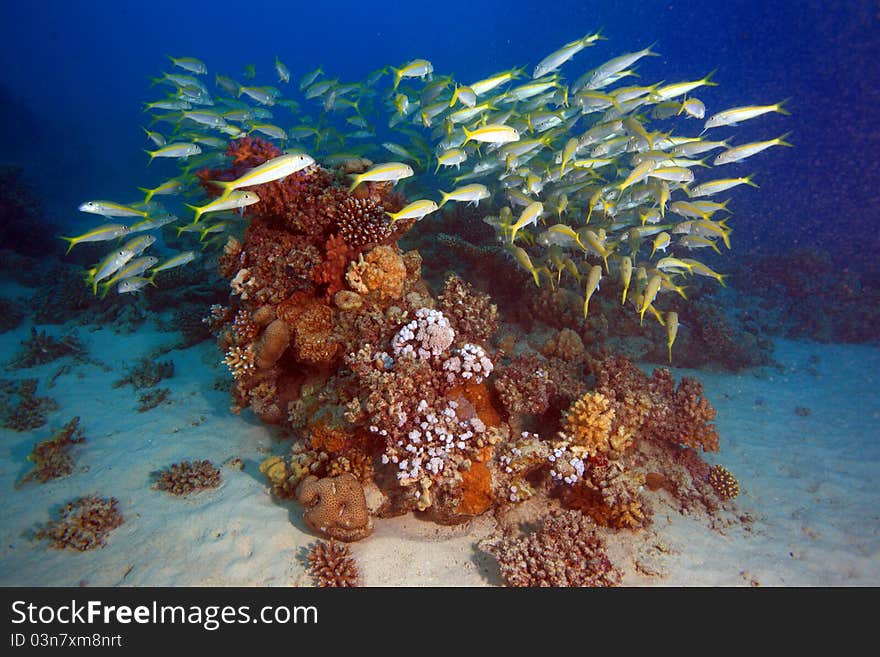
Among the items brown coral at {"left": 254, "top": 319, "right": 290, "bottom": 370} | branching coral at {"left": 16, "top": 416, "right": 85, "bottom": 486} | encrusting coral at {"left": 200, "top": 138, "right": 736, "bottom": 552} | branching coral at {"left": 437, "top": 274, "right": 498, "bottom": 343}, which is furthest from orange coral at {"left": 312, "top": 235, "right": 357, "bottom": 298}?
branching coral at {"left": 16, "top": 416, "right": 85, "bottom": 486}

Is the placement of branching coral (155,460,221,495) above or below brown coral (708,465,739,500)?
above

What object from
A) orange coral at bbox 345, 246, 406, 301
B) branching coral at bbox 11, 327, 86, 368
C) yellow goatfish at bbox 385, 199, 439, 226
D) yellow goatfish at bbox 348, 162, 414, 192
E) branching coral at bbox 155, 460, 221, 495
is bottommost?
branching coral at bbox 155, 460, 221, 495

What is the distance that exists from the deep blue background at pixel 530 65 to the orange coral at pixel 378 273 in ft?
30.5

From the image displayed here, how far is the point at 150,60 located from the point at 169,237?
3522 inches

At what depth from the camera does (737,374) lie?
952 centimetres

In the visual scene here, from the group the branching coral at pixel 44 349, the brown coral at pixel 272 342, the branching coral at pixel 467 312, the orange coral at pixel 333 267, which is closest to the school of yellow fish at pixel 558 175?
the branching coral at pixel 467 312

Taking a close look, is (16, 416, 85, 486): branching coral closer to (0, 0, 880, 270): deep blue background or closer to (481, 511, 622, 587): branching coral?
(481, 511, 622, 587): branching coral

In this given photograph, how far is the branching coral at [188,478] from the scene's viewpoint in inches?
186

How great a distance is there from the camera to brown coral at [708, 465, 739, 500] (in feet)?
18.1

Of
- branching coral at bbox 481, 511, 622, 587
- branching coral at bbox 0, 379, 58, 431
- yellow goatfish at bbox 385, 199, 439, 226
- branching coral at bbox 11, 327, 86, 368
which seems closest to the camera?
branching coral at bbox 481, 511, 622, 587

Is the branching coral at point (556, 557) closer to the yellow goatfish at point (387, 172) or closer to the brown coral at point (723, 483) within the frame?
the brown coral at point (723, 483)

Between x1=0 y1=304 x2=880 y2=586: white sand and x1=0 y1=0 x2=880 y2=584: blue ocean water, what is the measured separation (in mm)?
56
